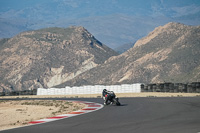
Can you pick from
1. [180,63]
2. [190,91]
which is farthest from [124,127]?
[180,63]

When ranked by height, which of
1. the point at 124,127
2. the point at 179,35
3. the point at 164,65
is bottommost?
the point at 124,127

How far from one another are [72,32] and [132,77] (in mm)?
78240

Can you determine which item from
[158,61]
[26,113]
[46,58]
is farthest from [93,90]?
[46,58]

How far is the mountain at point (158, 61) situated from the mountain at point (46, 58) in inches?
802

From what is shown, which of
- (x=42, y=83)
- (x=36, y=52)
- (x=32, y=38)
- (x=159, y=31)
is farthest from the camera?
(x=32, y=38)

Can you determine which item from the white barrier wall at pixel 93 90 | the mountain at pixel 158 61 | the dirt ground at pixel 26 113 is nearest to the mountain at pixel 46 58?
the mountain at pixel 158 61

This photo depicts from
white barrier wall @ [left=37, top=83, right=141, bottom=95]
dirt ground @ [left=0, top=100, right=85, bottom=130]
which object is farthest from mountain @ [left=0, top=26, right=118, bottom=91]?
dirt ground @ [left=0, top=100, right=85, bottom=130]

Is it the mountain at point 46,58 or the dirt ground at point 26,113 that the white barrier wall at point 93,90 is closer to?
the dirt ground at point 26,113

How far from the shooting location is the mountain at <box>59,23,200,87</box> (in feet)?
332

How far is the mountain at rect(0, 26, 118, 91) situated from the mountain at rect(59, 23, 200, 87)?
20.4 metres

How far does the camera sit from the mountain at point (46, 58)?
5709 inches

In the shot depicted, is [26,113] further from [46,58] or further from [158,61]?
[46,58]

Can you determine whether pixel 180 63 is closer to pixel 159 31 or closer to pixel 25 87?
pixel 159 31

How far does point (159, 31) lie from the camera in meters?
136
